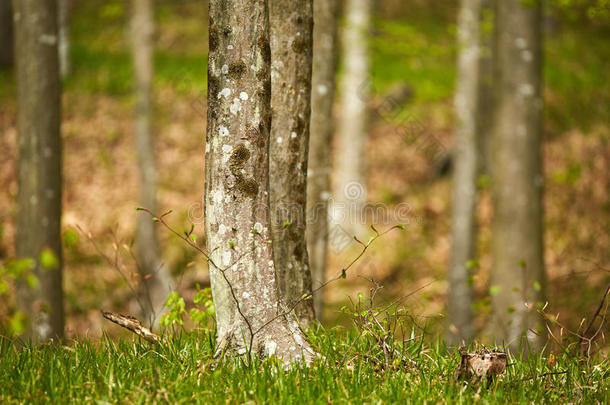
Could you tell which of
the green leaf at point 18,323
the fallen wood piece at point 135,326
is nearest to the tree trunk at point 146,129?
the fallen wood piece at point 135,326

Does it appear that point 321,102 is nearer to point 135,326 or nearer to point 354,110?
point 135,326

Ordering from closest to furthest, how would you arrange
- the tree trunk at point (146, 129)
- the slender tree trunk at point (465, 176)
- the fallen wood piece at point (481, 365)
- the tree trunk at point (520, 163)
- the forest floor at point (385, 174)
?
the fallen wood piece at point (481, 365), the tree trunk at point (520, 163), the slender tree trunk at point (465, 176), the tree trunk at point (146, 129), the forest floor at point (385, 174)

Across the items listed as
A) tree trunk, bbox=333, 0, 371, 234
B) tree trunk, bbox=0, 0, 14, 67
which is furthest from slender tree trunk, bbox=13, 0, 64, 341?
tree trunk, bbox=0, 0, 14, 67

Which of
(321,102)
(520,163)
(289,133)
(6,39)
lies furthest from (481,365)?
(6,39)

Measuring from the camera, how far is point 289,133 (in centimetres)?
394

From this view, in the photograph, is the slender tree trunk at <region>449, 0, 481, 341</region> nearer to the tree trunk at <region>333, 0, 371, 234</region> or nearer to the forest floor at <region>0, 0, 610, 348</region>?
the forest floor at <region>0, 0, 610, 348</region>

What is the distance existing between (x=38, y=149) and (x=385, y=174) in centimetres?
1037

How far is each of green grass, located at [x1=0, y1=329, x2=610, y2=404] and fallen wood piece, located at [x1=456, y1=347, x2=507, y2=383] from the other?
7 centimetres

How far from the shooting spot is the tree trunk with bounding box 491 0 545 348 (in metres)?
6.66

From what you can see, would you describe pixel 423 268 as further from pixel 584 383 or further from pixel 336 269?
pixel 584 383

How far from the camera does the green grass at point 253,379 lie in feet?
9.37

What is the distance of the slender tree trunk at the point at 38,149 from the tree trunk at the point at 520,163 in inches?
207

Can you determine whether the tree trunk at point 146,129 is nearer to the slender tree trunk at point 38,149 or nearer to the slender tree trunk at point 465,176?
the slender tree trunk at point 38,149

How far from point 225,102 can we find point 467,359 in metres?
2.10
